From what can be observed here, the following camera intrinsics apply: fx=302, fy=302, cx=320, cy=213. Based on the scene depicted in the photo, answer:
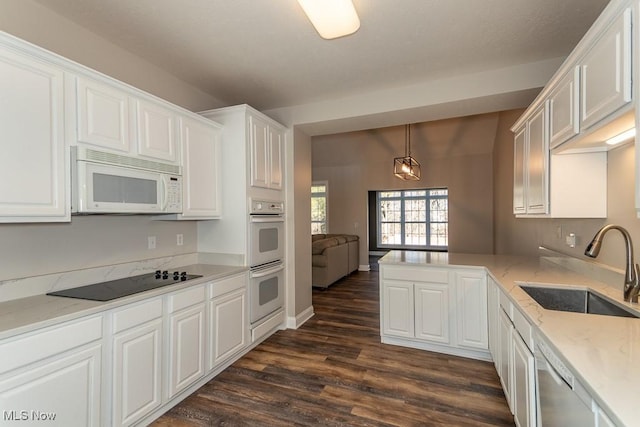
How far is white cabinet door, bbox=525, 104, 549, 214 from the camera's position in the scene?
7.07ft

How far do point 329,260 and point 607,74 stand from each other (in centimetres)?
469

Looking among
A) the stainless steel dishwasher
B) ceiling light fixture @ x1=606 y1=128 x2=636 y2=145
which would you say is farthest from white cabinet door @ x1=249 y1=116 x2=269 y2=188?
ceiling light fixture @ x1=606 y1=128 x2=636 y2=145

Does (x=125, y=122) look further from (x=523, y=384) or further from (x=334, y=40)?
(x=523, y=384)

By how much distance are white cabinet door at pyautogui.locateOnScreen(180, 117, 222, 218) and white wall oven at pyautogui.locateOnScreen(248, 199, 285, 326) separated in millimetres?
386

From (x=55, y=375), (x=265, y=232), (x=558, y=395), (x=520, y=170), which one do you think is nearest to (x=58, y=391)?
(x=55, y=375)

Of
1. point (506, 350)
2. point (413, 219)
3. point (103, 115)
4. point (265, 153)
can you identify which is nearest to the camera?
point (103, 115)

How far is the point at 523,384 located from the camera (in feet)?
5.35

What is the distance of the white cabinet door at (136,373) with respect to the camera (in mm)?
1768

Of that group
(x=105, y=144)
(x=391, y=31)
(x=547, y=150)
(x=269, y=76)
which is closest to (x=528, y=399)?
(x=547, y=150)

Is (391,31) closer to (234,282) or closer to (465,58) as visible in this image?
(465,58)

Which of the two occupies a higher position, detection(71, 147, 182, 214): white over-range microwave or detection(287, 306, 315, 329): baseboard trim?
detection(71, 147, 182, 214): white over-range microwave

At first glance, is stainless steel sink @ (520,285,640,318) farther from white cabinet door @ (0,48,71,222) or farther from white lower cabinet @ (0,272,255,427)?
white cabinet door @ (0,48,71,222)

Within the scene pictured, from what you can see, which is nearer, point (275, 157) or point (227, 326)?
point (227, 326)

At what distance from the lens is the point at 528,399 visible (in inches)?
60.8
